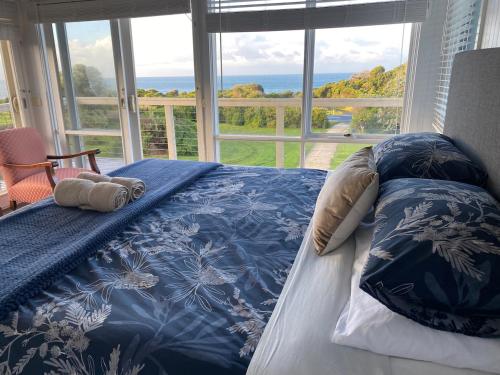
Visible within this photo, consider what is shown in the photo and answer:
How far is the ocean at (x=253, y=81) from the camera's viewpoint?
10.8 feet

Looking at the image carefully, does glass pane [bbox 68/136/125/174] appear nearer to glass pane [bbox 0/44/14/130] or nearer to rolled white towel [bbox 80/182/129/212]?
glass pane [bbox 0/44/14/130]

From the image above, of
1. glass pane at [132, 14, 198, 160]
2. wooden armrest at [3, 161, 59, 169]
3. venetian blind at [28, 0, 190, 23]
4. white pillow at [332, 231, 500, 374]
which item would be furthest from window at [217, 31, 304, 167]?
white pillow at [332, 231, 500, 374]

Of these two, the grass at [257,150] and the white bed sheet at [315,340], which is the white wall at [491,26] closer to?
the white bed sheet at [315,340]

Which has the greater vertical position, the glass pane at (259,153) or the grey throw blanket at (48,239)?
the grey throw blanket at (48,239)

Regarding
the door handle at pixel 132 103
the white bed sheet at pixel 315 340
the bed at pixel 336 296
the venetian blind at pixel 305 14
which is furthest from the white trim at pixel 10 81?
the white bed sheet at pixel 315 340

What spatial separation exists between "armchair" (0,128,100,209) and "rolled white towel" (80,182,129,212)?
1.44 metres

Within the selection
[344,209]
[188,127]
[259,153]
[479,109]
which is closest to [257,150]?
[259,153]

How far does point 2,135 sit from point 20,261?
92.1 inches

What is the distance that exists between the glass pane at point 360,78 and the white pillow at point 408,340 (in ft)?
8.68

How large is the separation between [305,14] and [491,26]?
161 centimetres

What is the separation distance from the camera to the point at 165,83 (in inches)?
148

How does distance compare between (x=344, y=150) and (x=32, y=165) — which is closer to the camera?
(x=32, y=165)

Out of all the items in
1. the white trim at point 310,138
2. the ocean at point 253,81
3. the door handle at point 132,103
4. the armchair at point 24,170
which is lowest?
the armchair at point 24,170

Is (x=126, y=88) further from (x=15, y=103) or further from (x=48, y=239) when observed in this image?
(x=48, y=239)
